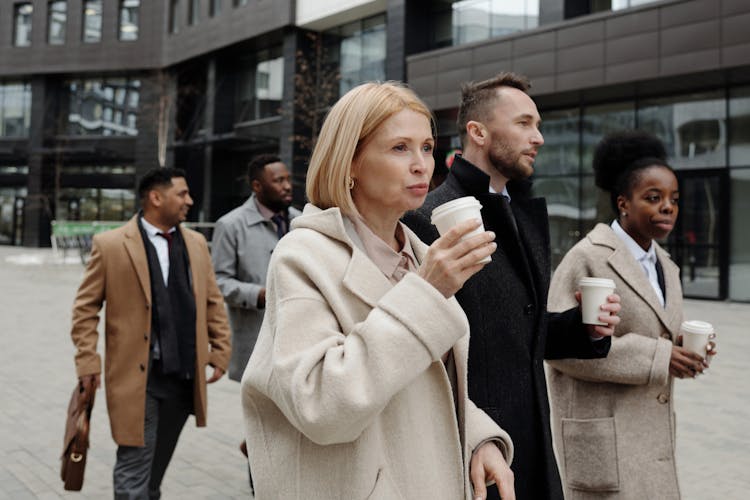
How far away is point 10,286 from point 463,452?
69.7ft

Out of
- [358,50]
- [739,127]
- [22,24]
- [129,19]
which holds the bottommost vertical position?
[739,127]

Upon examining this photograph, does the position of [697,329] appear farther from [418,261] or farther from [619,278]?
[418,261]

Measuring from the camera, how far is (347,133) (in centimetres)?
181

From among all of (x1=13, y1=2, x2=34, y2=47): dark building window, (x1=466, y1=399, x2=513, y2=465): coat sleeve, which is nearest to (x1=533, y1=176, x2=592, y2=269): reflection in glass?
(x1=466, y1=399, x2=513, y2=465): coat sleeve

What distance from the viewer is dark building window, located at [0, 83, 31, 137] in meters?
45.8

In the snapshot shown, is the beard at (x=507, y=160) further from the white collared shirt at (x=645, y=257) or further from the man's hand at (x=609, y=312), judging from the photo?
the white collared shirt at (x=645, y=257)

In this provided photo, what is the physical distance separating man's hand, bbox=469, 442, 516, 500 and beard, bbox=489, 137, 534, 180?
3.95 feet

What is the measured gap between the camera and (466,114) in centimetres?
295

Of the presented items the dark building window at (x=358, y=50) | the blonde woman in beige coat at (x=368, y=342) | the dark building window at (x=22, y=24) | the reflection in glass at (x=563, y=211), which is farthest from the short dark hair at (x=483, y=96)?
the dark building window at (x=22, y=24)

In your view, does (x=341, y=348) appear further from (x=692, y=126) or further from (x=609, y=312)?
(x=692, y=126)

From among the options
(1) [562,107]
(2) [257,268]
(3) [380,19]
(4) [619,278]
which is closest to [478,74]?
(1) [562,107]

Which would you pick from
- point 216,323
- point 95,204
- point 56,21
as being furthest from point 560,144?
point 56,21

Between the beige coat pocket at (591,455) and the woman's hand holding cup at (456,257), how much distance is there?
175 centimetres

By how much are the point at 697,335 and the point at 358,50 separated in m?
26.4
